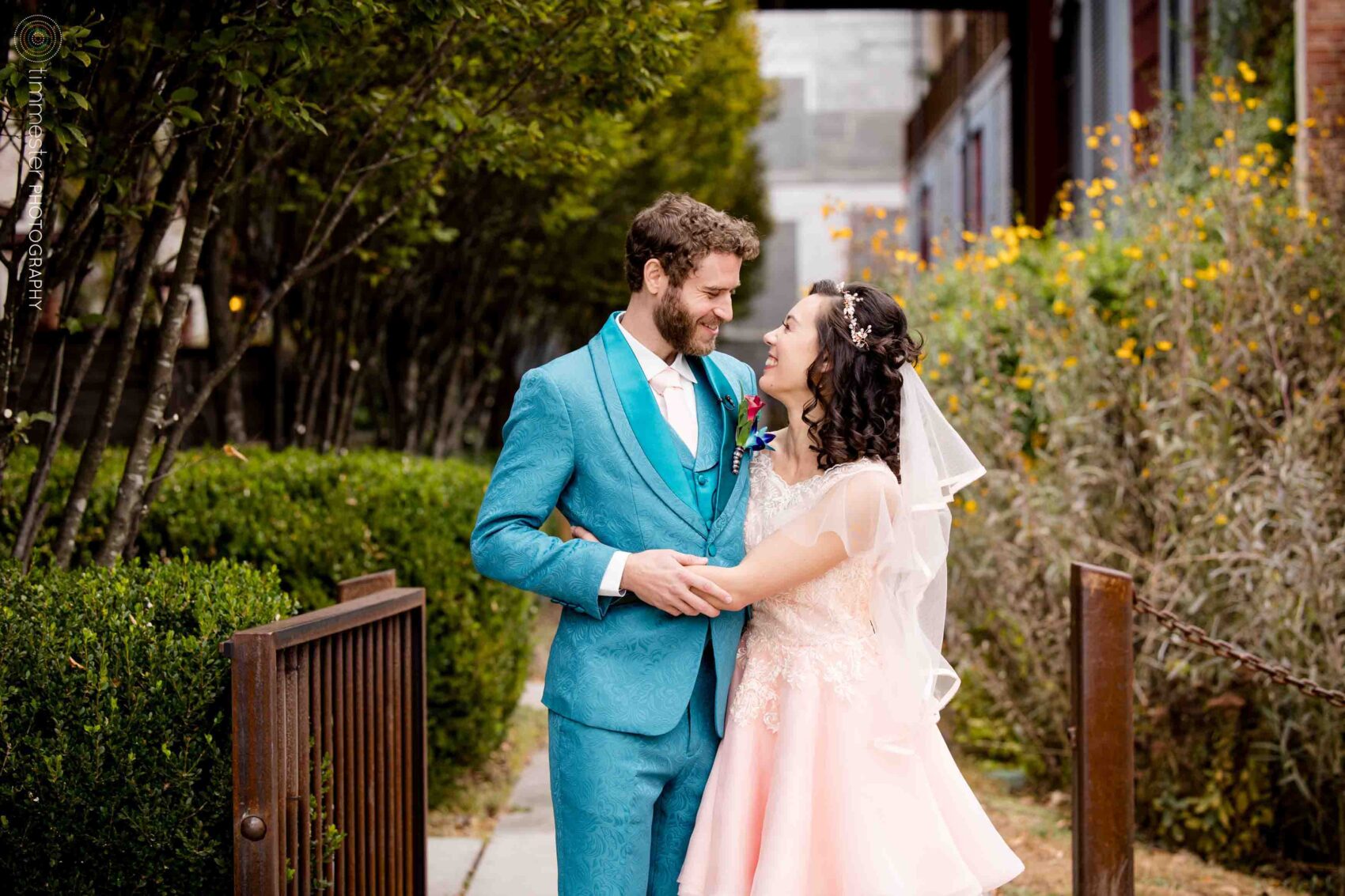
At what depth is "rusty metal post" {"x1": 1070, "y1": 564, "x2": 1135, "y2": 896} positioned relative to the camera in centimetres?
401

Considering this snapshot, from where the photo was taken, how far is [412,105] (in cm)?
438

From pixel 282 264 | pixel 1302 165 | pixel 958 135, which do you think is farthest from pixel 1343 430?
pixel 958 135

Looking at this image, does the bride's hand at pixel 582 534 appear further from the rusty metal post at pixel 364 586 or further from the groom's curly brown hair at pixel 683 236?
the rusty metal post at pixel 364 586

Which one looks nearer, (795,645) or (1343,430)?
(795,645)

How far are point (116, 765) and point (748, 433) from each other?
153 centimetres

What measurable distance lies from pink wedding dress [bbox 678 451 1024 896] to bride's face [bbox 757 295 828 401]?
217 mm

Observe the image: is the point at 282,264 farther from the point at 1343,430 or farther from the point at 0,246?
the point at 1343,430

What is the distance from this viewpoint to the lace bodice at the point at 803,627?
301 centimetres

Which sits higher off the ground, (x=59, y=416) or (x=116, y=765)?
(x=59, y=416)

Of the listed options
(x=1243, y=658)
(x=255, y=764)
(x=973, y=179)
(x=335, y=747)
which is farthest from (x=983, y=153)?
(x=255, y=764)

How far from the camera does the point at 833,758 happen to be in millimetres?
2941

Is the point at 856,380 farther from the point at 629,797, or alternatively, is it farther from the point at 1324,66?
the point at 1324,66

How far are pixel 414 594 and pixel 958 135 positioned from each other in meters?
20.9

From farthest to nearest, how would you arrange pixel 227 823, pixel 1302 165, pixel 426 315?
1. pixel 426 315
2. pixel 1302 165
3. pixel 227 823
